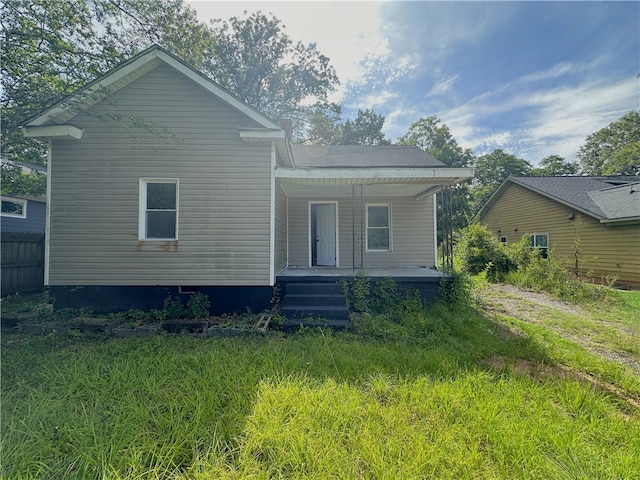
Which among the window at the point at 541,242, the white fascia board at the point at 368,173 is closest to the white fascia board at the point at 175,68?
the white fascia board at the point at 368,173

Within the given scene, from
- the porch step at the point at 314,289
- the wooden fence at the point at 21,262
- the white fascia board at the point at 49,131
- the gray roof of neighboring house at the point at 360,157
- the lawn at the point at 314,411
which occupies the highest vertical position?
the gray roof of neighboring house at the point at 360,157

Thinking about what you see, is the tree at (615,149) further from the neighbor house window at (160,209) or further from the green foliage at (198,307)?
the neighbor house window at (160,209)

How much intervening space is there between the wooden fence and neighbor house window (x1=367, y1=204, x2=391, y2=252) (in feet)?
30.3

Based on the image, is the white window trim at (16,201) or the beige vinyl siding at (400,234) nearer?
the beige vinyl siding at (400,234)

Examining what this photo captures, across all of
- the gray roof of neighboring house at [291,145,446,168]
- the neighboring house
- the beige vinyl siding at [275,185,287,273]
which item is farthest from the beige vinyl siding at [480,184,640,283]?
the neighboring house

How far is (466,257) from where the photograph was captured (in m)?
11.8

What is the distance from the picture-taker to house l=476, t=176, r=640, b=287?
9.30m

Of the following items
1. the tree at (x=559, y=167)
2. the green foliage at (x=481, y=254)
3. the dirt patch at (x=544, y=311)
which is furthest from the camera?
the tree at (x=559, y=167)

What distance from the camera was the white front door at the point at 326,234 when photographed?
27.1ft

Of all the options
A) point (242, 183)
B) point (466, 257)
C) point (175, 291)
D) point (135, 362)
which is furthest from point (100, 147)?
point (466, 257)

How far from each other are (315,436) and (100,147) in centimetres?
640

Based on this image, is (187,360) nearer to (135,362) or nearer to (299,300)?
(135,362)

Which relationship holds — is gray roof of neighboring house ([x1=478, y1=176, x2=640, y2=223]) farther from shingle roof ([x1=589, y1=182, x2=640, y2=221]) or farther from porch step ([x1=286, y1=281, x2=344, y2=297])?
porch step ([x1=286, y1=281, x2=344, y2=297])

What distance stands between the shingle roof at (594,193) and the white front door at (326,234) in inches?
402
